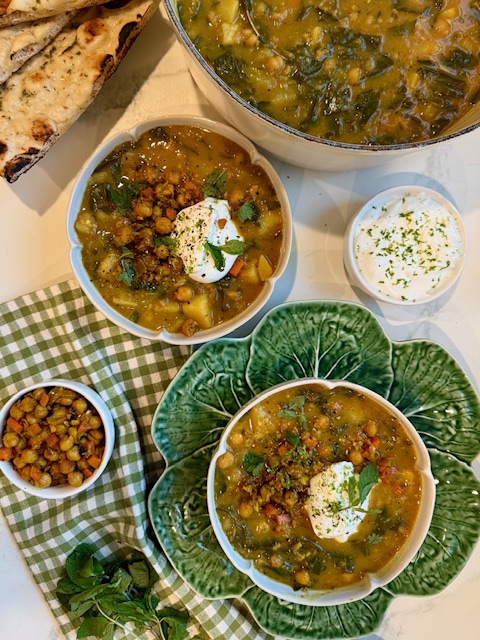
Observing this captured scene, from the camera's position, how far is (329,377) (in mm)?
2988

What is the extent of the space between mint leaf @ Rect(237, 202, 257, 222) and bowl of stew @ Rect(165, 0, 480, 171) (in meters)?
0.51

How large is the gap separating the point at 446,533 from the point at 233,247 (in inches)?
68.5

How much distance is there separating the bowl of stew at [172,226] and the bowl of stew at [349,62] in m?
0.49

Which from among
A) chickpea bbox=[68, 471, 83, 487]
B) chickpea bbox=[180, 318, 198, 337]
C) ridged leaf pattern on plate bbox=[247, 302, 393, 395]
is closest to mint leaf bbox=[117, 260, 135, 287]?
chickpea bbox=[180, 318, 198, 337]

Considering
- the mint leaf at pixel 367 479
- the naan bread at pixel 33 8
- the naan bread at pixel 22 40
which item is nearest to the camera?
the naan bread at pixel 33 8

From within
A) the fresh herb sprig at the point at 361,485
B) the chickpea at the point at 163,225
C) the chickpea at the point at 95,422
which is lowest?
the fresh herb sprig at the point at 361,485

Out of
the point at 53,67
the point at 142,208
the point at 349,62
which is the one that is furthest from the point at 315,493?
the point at 53,67

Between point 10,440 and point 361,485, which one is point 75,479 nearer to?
point 10,440

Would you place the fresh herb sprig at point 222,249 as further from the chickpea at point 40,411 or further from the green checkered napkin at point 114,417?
the chickpea at point 40,411

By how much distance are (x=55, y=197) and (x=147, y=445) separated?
1.35 meters

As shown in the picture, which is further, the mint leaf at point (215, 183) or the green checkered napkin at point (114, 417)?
the green checkered napkin at point (114, 417)

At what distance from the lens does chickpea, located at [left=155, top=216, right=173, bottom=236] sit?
2783 millimetres

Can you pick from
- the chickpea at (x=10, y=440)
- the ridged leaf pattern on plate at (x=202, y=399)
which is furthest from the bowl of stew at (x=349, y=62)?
the chickpea at (x=10, y=440)

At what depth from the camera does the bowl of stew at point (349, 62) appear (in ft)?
7.36
